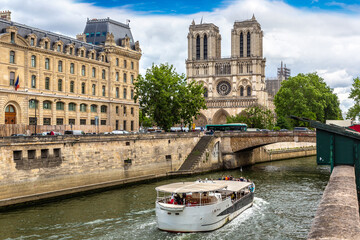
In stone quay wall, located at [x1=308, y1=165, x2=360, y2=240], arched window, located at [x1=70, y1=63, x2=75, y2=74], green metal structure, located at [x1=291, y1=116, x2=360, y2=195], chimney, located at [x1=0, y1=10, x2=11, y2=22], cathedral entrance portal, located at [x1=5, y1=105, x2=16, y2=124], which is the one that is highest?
chimney, located at [x1=0, y1=10, x2=11, y2=22]

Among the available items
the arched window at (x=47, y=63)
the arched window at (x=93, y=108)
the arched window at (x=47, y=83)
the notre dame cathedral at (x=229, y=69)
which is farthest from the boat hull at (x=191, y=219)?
the notre dame cathedral at (x=229, y=69)

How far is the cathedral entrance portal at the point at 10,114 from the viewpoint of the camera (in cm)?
5308

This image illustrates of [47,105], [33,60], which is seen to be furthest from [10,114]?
[33,60]

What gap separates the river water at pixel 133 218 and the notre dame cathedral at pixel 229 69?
9927cm

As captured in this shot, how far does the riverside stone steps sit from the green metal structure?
26422mm

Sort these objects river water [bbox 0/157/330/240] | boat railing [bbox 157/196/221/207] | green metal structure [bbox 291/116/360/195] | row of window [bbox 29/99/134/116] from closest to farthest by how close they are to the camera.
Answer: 1. river water [bbox 0/157/330/240]
2. boat railing [bbox 157/196/221/207]
3. green metal structure [bbox 291/116/360/195]
4. row of window [bbox 29/99/134/116]

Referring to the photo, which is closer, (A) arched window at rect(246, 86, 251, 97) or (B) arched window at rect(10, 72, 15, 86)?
(B) arched window at rect(10, 72, 15, 86)

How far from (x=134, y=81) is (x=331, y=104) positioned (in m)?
56.7

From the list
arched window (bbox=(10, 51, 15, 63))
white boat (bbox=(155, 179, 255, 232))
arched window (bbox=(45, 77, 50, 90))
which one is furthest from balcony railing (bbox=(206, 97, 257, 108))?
white boat (bbox=(155, 179, 255, 232))

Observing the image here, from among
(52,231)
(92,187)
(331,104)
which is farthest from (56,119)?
(331,104)

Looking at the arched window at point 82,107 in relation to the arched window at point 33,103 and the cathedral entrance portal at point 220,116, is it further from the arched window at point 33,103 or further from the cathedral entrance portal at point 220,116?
the cathedral entrance portal at point 220,116

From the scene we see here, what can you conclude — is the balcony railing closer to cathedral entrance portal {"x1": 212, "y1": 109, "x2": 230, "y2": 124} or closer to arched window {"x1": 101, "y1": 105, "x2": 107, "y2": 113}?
cathedral entrance portal {"x1": 212, "y1": 109, "x2": 230, "y2": 124}

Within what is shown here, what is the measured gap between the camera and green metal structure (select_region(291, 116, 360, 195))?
30636 mm

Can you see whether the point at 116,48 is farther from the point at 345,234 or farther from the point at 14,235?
the point at 345,234
